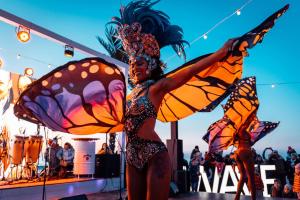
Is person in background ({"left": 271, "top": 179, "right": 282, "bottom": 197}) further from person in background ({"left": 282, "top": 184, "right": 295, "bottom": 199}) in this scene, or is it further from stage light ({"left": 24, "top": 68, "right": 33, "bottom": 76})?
stage light ({"left": 24, "top": 68, "right": 33, "bottom": 76})

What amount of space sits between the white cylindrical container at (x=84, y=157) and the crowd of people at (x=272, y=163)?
3743 mm

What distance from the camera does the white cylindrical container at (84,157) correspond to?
827cm

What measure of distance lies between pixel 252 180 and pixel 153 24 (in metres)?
3.48

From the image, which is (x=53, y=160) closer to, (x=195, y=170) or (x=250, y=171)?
(x=195, y=170)

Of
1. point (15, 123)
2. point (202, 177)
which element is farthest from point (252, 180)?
point (15, 123)

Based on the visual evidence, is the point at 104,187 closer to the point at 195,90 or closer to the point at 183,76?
the point at 195,90

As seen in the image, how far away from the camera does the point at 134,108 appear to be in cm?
213

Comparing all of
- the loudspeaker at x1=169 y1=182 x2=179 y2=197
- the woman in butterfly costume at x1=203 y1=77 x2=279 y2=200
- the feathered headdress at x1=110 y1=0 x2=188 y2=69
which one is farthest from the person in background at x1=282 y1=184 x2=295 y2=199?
the feathered headdress at x1=110 y1=0 x2=188 y2=69

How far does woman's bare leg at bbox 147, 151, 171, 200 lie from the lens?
1.88m

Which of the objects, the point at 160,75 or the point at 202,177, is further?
the point at 202,177

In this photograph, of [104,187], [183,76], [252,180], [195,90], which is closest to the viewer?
[183,76]

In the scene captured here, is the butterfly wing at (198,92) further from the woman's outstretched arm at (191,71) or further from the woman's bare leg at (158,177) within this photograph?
the woman's bare leg at (158,177)

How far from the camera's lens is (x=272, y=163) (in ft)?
30.3

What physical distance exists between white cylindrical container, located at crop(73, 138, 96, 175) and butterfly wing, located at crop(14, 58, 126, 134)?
6.04 m
